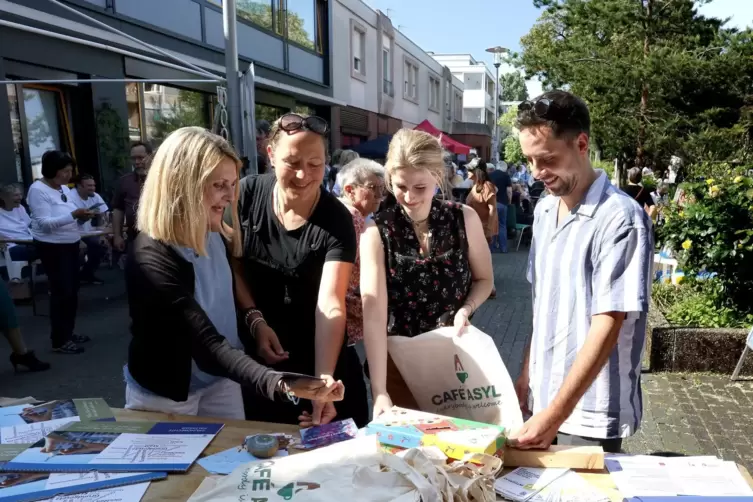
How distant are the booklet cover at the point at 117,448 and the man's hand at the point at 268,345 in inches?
11.7

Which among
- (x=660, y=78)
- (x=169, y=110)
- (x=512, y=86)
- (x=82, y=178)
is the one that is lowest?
(x=82, y=178)

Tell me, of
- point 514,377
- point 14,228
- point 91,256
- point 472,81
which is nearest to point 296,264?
point 514,377

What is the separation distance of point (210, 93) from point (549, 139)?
35.7ft

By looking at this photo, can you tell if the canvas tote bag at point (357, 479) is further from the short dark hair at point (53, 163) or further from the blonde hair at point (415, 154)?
the short dark hair at point (53, 163)

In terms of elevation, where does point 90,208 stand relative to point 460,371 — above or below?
above

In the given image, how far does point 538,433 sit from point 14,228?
266 inches

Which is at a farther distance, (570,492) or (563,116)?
(563,116)

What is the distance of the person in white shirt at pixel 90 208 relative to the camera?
24.6 feet

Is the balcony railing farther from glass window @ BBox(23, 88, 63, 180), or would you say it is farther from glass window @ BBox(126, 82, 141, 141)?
glass window @ BBox(23, 88, 63, 180)

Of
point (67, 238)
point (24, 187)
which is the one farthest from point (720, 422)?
point (24, 187)

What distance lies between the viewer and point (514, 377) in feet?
14.9

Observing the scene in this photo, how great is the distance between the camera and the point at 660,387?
445 centimetres

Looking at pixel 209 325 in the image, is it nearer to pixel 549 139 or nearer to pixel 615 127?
pixel 549 139

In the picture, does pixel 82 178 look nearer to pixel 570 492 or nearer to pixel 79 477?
pixel 79 477
